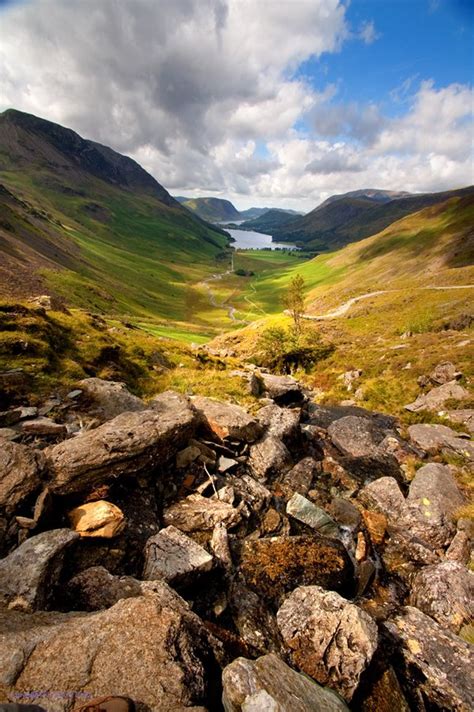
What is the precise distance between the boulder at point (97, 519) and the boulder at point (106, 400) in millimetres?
Answer: 5891

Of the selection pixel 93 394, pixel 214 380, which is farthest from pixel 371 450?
pixel 93 394

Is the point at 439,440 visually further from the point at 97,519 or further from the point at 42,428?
the point at 42,428

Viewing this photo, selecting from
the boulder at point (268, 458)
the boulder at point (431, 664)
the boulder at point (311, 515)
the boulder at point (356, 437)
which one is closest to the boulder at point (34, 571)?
the boulder at point (311, 515)

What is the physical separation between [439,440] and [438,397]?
9688mm

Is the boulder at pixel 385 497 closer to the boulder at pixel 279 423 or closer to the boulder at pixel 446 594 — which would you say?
the boulder at pixel 446 594

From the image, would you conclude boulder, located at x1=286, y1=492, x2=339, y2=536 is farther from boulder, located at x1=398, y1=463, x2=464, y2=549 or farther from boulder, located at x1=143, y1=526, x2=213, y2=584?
boulder, located at x1=143, y1=526, x2=213, y2=584

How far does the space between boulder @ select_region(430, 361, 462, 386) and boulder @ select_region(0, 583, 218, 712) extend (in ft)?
123

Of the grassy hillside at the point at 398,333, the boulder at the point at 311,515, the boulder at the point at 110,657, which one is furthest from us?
the grassy hillside at the point at 398,333

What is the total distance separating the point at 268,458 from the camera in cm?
1866

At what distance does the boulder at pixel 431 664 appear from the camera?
31.2 feet

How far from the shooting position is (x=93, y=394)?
1756cm

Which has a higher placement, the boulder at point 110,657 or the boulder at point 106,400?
the boulder at point 106,400

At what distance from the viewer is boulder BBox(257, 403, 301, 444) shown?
21.0 m

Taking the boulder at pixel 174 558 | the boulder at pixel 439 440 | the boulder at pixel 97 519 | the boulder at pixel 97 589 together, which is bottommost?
the boulder at pixel 439 440
